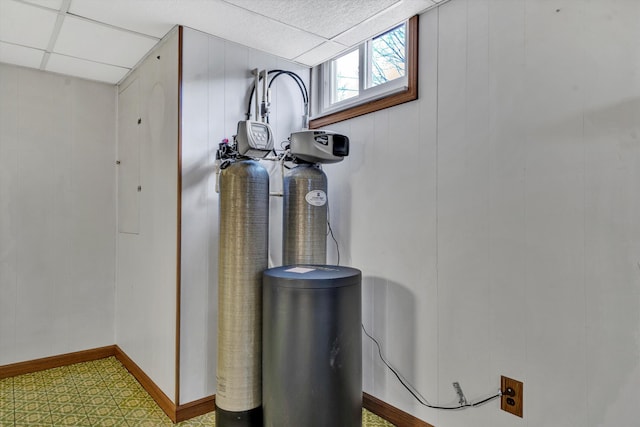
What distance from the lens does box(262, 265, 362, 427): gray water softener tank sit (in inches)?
64.8

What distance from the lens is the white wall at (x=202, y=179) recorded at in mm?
2211

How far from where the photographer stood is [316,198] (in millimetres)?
2162

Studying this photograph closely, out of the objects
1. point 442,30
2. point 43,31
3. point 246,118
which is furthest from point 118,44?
point 442,30

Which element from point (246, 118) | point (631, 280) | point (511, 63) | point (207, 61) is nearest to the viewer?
point (631, 280)

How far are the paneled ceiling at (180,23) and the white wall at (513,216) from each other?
41 centimetres

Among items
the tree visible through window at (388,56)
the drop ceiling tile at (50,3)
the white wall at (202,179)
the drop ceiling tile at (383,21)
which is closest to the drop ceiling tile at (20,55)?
the drop ceiling tile at (50,3)

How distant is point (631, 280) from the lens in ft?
4.41

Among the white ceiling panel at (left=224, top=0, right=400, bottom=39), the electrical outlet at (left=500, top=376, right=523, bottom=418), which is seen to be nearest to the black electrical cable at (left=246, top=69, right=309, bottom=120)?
the white ceiling panel at (left=224, top=0, right=400, bottom=39)

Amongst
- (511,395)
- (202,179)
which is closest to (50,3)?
(202,179)

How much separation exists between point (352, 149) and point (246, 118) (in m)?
0.71

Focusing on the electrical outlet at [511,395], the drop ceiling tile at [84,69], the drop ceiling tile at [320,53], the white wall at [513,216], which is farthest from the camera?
the drop ceiling tile at [84,69]

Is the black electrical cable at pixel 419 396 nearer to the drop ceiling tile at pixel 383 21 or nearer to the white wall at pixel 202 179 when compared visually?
the white wall at pixel 202 179

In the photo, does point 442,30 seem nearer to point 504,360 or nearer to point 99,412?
point 504,360

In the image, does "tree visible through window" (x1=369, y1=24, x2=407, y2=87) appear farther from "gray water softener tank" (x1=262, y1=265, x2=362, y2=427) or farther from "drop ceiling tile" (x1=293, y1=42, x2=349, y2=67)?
"gray water softener tank" (x1=262, y1=265, x2=362, y2=427)
